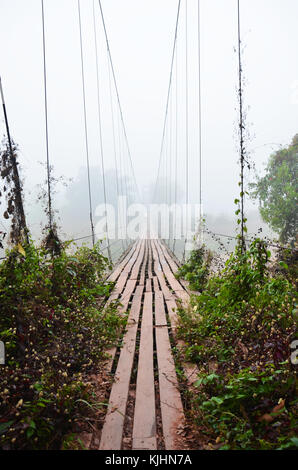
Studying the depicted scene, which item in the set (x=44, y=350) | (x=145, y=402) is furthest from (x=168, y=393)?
(x=44, y=350)

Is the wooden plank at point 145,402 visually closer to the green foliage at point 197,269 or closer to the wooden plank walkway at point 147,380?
the wooden plank walkway at point 147,380

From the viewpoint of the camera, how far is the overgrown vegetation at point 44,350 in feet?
3.40

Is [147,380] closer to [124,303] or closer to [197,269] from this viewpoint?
[124,303]

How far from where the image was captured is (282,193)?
334 inches

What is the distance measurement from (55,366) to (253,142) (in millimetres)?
2469

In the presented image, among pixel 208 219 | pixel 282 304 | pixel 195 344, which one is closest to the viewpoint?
pixel 282 304

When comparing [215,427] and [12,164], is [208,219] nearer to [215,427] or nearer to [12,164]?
[12,164]

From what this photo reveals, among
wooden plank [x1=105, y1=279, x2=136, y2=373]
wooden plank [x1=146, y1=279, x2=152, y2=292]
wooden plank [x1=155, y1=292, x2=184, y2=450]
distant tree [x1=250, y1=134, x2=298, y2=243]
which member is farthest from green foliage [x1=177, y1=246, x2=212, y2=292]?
distant tree [x1=250, y1=134, x2=298, y2=243]

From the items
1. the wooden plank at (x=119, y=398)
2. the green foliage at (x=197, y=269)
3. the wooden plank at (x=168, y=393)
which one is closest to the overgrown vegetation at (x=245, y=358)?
the wooden plank at (x=168, y=393)

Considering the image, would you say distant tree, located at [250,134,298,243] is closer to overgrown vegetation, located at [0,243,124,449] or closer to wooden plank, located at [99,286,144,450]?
wooden plank, located at [99,286,144,450]

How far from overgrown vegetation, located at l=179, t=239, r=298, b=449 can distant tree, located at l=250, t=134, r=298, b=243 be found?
6.90 m

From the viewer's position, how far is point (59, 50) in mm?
4645

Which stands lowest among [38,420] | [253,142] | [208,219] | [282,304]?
→ [38,420]
